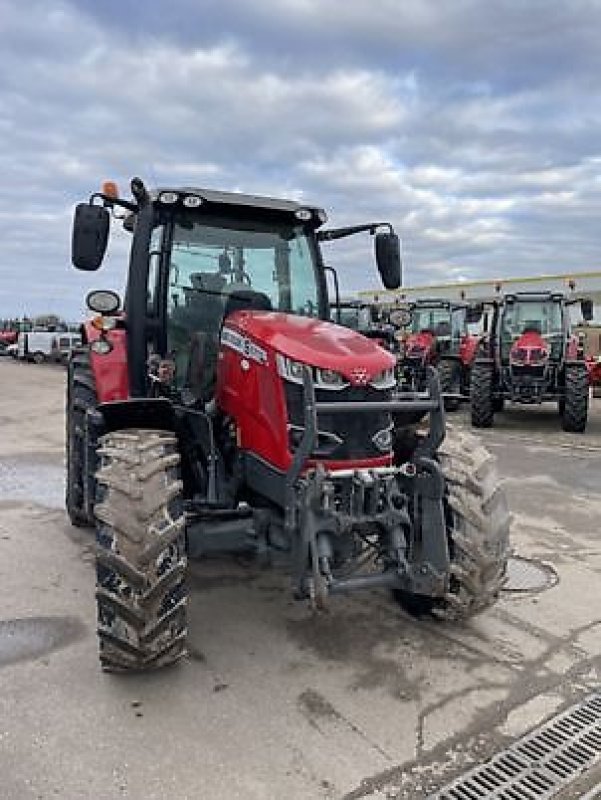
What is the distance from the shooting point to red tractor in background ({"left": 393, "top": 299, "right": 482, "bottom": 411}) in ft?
48.9

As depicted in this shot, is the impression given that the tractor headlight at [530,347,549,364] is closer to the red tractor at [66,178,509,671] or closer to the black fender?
the red tractor at [66,178,509,671]

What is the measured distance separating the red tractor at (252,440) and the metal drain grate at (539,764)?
2.54 ft

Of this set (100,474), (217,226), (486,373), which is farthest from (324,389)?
(486,373)

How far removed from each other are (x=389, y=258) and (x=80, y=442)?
2.64m

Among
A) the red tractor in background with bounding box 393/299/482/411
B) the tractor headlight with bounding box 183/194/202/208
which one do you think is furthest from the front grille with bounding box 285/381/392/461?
the red tractor in background with bounding box 393/299/482/411

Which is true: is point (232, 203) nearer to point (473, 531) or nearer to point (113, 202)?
point (113, 202)

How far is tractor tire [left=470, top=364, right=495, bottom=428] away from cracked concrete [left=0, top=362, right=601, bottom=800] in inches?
271

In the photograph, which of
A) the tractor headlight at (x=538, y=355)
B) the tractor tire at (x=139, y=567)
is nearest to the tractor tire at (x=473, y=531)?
the tractor tire at (x=139, y=567)

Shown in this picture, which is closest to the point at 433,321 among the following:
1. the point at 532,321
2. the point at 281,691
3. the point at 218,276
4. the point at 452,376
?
the point at 452,376

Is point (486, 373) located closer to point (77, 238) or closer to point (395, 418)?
point (395, 418)

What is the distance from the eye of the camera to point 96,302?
4535mm

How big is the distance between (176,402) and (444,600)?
1.92m

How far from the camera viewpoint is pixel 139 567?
3293mm

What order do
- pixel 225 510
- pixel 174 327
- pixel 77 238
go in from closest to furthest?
pixel 225 510 → pixel 77 238 → pixel 174 327
